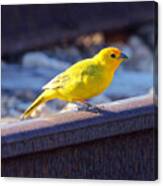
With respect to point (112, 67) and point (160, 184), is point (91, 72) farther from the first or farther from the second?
point (160, 184)

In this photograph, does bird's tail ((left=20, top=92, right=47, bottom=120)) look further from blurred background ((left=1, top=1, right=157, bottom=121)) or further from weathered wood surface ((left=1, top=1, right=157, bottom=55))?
weathered wood surface ((left=1, top=1, right=157, bottom=55))

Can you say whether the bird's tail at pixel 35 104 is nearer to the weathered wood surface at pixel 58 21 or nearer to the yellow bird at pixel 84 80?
the yellow bird at pixel 84 80

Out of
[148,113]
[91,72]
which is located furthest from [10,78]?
[148,113]

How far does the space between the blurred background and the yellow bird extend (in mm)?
24

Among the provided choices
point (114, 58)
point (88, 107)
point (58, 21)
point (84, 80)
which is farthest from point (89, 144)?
point (58, 21)

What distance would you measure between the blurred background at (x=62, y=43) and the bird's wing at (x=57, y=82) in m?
0.02

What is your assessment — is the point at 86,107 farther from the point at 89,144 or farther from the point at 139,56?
the point at 139,56

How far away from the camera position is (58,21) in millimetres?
3516

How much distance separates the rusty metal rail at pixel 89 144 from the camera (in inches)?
134

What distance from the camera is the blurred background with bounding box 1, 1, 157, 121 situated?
11.2 ft

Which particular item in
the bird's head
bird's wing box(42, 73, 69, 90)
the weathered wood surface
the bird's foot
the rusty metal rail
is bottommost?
the rusty metal rail

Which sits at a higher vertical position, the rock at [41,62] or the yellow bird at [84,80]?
the rock at [41,62]

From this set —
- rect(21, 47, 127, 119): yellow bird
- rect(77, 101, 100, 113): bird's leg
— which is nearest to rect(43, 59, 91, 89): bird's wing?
rect(21, 47, 127, 119): yellow bird

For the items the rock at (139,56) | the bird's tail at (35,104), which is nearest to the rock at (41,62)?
the bird's tail at (35,104)
